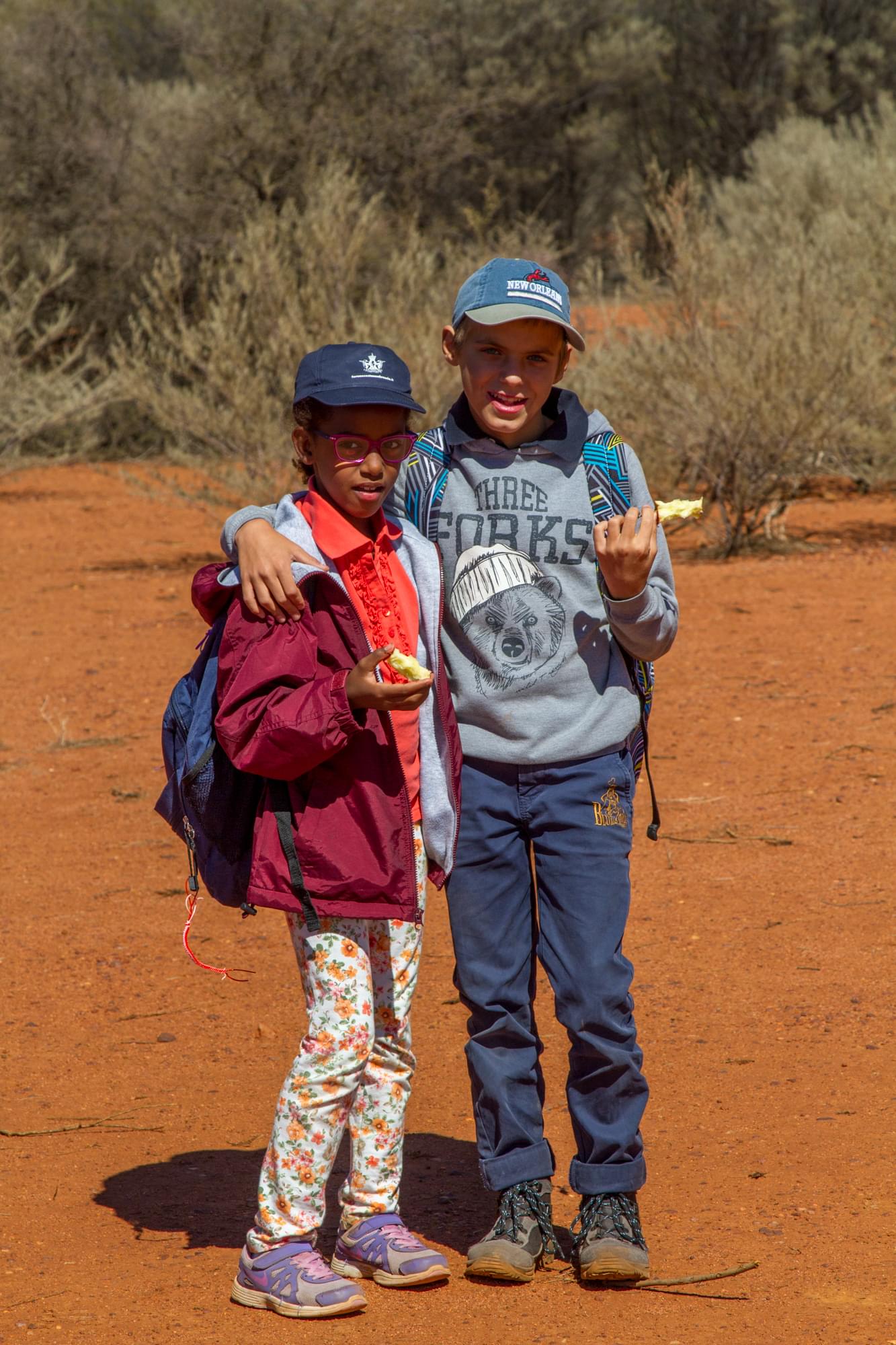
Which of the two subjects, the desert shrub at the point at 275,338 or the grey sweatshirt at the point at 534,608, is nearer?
the grey sweatshirt at the point at 534,608

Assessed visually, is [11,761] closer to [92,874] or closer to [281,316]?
[92,874]

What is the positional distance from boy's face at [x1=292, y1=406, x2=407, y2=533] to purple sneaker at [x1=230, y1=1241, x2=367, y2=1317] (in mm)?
1264

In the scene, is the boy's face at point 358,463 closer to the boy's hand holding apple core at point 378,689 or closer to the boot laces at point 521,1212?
the boy's hand holding apple core at point 378,689

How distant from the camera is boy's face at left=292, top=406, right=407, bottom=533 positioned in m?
2.56

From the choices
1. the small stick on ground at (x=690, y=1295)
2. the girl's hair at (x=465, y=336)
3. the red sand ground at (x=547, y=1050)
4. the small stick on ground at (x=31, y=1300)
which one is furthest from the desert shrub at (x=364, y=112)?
the small stick on ground at (x=31, y=1300)

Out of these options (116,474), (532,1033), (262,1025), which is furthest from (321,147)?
(532,1033)

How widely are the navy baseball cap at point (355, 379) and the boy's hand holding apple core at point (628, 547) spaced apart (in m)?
0.38

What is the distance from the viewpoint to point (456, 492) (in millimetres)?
2742

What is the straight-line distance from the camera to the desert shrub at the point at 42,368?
15.4 meters

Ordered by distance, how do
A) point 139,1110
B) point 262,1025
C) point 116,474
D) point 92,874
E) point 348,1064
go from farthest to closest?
1. point 116,474
2. point 92,874
3. point 262,1025
4. point 139,1110
5. point 348,1064

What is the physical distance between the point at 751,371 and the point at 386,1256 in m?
8.91

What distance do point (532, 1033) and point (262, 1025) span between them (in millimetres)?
1540

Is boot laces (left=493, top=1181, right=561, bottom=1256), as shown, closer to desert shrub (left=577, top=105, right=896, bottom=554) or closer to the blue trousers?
the blue trousers

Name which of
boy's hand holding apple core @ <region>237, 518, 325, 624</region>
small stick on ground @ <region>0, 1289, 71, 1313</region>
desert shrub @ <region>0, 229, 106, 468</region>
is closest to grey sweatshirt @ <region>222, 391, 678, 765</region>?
boy's hand holding apple core @ <region>237, 518, 325, 624</region>
